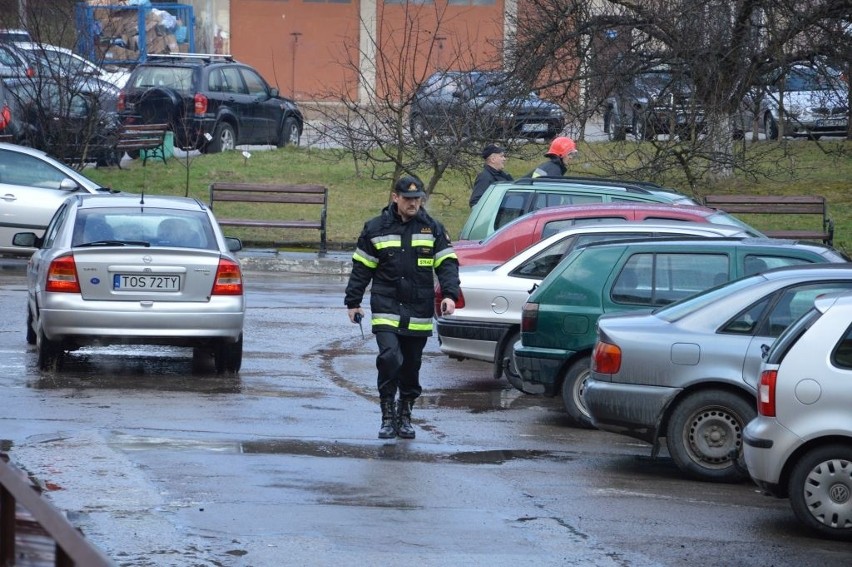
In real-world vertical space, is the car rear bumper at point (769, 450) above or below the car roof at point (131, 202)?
below

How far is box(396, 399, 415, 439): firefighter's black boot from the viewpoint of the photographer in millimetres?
9758

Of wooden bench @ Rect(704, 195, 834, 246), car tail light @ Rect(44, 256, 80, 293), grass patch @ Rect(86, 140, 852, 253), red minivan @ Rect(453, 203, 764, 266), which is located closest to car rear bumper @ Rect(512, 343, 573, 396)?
red minivan @ Rect(453, 203, 764, 266)

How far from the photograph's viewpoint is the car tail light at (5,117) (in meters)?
24.4

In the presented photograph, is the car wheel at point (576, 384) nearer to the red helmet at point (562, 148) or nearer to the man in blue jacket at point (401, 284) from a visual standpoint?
the man in blue jacket at point (401, 284)

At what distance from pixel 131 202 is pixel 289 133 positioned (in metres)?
19.0

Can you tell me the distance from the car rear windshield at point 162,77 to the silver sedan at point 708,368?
70.0ft

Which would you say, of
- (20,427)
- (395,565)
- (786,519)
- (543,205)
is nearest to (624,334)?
(786,519)

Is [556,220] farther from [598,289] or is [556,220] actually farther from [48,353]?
[48,353]

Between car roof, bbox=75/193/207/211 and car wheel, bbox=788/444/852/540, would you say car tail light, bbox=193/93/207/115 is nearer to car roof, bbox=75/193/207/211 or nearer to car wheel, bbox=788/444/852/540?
car roof, bbox=75/193/207/211

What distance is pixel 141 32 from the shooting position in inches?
1644

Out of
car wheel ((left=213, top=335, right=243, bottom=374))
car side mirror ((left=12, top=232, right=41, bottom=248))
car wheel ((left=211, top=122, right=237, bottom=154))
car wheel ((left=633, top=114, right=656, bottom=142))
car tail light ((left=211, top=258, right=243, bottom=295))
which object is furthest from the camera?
car wheel ((left=211, top=122, right=237, bottom=154))

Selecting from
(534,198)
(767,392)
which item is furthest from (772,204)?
(767,392)

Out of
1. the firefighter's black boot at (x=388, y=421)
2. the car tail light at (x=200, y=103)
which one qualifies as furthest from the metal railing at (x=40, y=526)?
the car tail light at (x=200, y=103)

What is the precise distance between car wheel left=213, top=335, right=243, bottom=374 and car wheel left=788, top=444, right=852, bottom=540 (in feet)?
18.9
